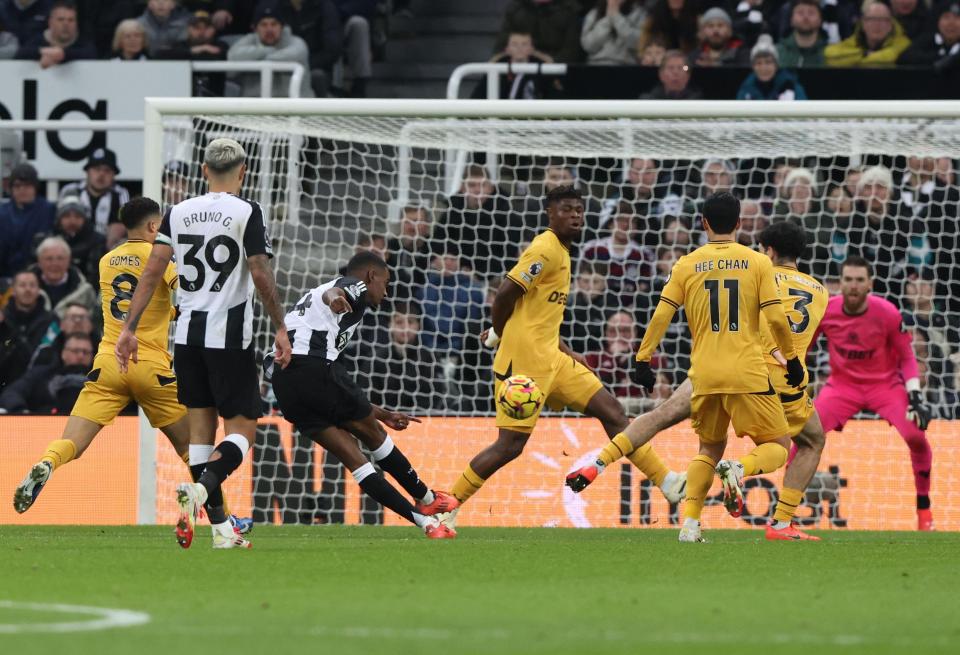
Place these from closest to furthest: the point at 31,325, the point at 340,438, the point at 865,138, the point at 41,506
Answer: the point at 340,438
the point at 41,506
the point at 865,138
the point at 31,325

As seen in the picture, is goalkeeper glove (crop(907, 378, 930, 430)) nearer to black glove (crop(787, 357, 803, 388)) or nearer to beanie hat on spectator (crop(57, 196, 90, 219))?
black glove (crop(787, 357, 803, 388))

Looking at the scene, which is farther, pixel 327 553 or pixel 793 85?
pixel 793 85

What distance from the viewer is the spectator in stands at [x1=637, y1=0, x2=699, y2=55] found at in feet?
58.4

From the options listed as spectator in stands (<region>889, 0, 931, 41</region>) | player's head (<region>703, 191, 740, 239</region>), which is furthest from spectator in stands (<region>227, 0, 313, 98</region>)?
player's head (<region>703, 191, 740, 239</region>)

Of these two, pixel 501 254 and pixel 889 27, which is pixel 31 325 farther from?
pixel 889 27

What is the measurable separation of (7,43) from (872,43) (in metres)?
9.19

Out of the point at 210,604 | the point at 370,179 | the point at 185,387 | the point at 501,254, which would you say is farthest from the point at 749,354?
the point at 370,179

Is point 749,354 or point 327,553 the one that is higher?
point 749,354

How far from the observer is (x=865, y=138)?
1431cm

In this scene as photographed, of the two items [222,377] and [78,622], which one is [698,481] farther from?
[78,622]

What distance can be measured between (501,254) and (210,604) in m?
9.39

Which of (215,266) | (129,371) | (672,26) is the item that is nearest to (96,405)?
(129,371)

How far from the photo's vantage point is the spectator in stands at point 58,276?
15734 mm

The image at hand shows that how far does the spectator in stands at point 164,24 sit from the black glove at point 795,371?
1052cm
